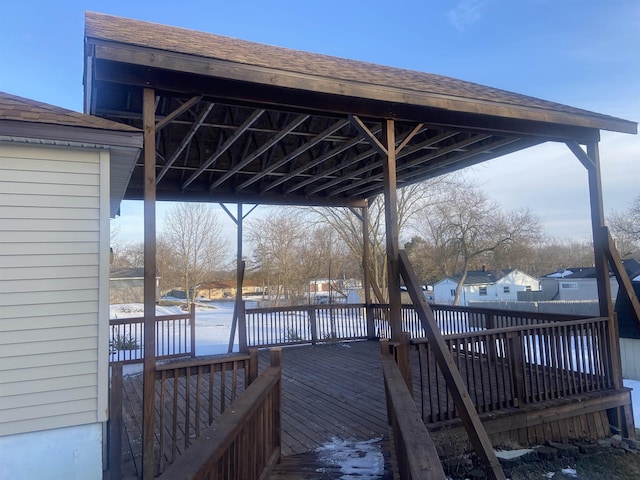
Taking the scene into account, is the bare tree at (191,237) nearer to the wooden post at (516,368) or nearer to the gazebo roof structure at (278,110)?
the gazebo roof structure at (278,110)

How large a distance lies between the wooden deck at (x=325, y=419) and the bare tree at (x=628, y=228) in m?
32.5

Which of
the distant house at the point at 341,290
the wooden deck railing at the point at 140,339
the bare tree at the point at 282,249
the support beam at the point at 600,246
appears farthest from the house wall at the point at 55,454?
the distant house at the point at 341,290

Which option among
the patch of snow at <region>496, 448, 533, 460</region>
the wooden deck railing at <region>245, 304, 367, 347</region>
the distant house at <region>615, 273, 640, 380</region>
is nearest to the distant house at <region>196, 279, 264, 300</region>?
the wooden deck railing at <region>245, 304, 367, 347</region>

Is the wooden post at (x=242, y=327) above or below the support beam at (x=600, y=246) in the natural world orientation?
below

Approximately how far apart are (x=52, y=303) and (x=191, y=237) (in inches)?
913

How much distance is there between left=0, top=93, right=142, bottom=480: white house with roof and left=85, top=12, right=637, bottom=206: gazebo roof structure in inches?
23.0

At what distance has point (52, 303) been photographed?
319cm

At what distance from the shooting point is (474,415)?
334cm

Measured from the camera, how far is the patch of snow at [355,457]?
298 cm

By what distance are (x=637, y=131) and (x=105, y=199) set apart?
20.1ft

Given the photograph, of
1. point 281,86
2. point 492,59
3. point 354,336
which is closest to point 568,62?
point 492,59

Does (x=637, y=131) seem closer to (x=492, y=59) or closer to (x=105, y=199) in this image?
(x=105, y=199)

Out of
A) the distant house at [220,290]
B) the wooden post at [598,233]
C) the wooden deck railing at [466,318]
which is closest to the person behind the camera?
the wooden post at [598,233]

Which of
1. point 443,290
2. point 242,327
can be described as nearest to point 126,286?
point 443,290
